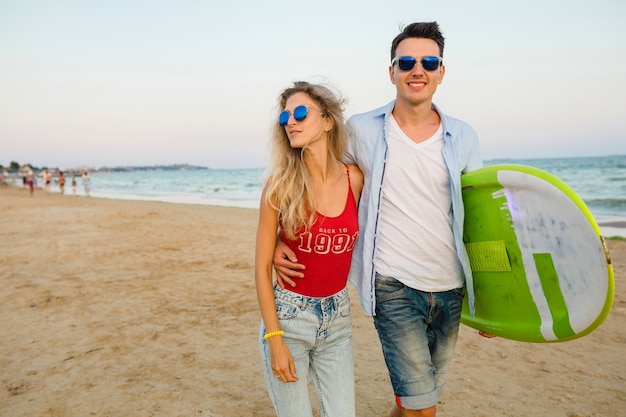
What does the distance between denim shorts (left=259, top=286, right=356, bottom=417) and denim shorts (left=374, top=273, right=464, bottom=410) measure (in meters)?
0.27

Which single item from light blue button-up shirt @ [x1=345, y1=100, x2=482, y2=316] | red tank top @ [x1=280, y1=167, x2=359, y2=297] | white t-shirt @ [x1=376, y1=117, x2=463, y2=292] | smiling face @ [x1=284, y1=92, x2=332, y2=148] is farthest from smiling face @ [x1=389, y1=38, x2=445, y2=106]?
red tank top @ [x1=280, y1=167, x2=359, y2=297]

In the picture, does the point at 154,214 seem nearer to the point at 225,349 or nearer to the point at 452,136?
the point at 225,349

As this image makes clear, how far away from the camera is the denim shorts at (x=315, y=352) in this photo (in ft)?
6.82

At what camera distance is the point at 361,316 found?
5.11 meters

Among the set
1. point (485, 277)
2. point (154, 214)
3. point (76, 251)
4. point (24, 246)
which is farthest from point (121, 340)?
point (154, 214)

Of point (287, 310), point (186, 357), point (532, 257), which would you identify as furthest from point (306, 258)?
point (186, 357)

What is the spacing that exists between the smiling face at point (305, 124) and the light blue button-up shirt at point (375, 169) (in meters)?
0.33

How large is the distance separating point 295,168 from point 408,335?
1.01 m

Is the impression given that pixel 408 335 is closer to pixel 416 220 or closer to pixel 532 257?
pixel 416 220

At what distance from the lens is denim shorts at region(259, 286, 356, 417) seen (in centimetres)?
208

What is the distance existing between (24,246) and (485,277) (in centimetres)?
877

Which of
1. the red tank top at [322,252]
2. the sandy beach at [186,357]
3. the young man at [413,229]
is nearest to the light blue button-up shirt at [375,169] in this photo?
the young man at [413,229]

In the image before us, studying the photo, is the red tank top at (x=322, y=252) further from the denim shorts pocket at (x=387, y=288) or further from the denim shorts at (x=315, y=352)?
the denim shorts pocket at (x=387, y=288)

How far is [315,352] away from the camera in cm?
219
